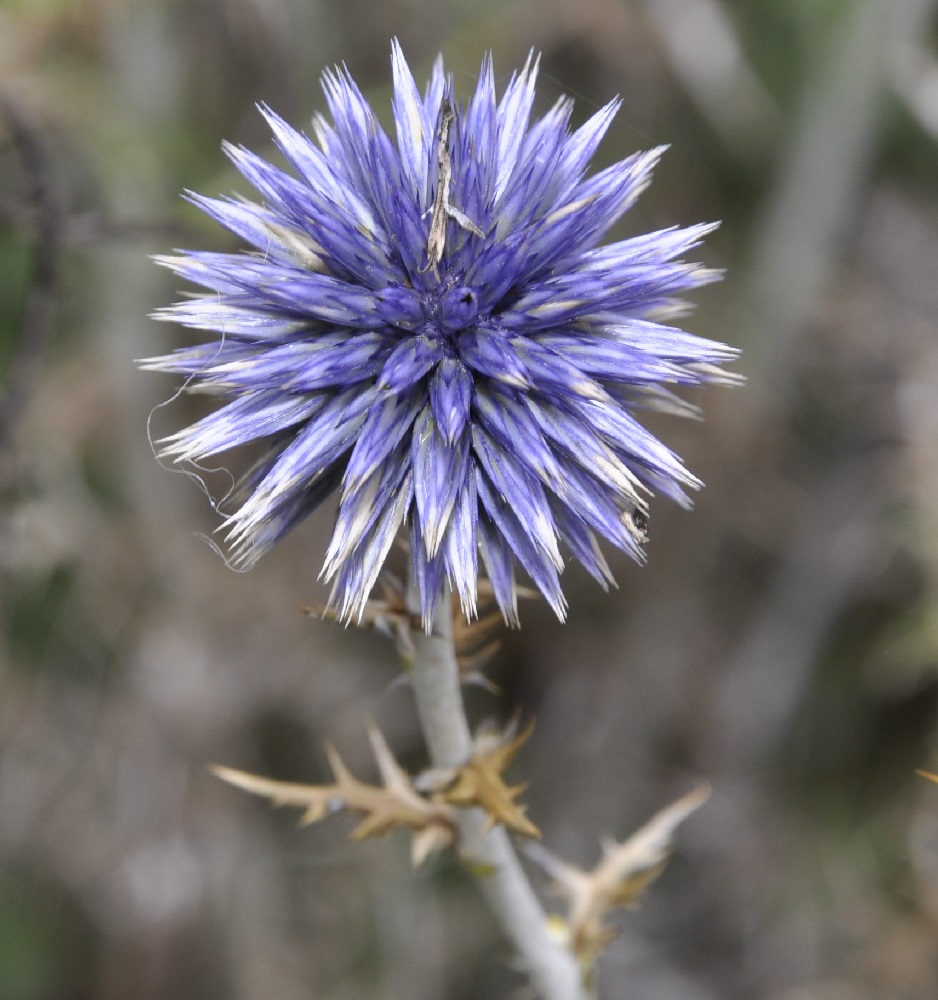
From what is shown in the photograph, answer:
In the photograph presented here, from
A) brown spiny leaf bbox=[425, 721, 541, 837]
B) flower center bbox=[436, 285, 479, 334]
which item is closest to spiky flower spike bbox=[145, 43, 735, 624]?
flower center bbox=[436, 285, 479, 334]

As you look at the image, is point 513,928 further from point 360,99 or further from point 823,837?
point 823,837

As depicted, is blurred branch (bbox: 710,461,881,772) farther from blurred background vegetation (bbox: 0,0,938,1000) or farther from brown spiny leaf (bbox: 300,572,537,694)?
brown spiny leaf (bbox: 300,572,537,694)

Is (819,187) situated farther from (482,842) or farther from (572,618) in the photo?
(482,842)

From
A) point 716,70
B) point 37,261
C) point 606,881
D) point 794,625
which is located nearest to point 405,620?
point 606,881

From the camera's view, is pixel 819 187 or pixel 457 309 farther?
pixel 819 187

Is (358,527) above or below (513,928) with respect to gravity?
above

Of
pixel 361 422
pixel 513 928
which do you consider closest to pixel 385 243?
pixel 361 422
